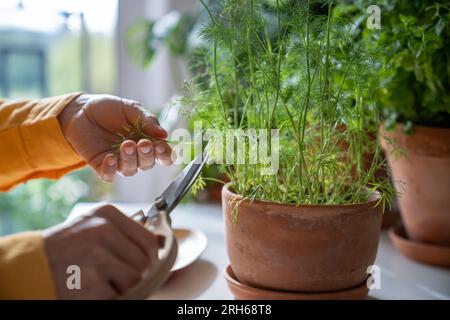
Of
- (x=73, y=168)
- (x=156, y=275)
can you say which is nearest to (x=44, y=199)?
(x=73, y=168)

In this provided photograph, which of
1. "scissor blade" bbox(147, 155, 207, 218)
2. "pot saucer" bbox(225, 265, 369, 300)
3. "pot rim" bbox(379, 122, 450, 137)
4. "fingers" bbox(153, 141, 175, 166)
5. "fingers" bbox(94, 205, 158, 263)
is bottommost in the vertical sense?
"pot saucer" bbox(225, 265, 369, 300)

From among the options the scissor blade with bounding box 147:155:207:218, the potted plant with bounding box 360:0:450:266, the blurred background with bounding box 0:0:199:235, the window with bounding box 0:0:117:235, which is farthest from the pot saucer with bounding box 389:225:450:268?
the window with bounding box 0:0:117:235

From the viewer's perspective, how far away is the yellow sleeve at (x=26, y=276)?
13.6 inches

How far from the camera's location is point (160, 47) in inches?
52.9

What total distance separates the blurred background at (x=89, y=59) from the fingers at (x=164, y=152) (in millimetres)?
627

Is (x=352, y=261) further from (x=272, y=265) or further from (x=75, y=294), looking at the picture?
(x=75, y=294)

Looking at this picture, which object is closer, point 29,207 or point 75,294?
point 75,294

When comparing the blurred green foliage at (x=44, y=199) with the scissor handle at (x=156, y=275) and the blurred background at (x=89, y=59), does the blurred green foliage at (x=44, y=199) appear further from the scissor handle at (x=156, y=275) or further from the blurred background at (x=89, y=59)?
the scissor handle at (x=156, y=275)

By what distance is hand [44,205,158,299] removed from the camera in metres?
0.35

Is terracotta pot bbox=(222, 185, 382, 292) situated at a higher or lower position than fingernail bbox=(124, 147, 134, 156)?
lower

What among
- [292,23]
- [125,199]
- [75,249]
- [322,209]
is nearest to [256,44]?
[292,23]

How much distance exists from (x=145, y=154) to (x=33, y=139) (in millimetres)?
187

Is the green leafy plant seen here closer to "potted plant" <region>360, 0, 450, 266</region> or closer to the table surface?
"potted plant" <region>360, 0, 450, 266</region>

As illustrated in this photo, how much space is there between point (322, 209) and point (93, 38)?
1.14 m
